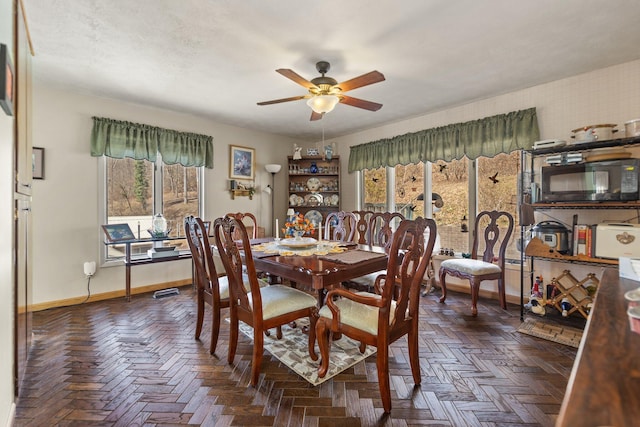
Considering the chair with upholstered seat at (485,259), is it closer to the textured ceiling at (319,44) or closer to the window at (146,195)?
the textured ceiling at (319,44)

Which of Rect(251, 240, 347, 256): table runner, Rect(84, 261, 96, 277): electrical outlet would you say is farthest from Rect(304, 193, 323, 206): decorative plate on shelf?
Rect(84, 261, 96, 277): electrical outlet

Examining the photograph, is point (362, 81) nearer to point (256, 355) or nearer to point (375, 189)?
point (256, 355)

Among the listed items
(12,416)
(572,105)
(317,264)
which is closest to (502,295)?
(572,105)

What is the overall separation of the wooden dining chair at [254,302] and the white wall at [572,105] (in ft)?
9.35

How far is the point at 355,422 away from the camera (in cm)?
154

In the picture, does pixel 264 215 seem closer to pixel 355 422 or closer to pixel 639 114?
pixel 355 422

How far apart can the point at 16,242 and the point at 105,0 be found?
1.57m

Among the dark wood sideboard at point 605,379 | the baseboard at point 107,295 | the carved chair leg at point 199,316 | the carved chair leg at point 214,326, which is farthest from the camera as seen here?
the baseboard at point 107,295

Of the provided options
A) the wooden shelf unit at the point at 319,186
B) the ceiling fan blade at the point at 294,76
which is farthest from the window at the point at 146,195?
the ceiling fan blade at the point at 294,76

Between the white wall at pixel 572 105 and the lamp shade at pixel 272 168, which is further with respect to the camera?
the lamp shade at pixel 272 168

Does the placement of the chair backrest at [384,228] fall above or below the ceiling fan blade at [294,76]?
below

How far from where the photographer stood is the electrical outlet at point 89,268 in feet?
11.2

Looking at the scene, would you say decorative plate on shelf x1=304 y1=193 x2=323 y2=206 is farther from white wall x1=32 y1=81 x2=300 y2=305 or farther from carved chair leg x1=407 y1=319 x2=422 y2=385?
carved chair leg x1=407 y1=319 x2=422 y2=385

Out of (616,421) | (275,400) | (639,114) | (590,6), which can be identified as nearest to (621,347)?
(616,421)
